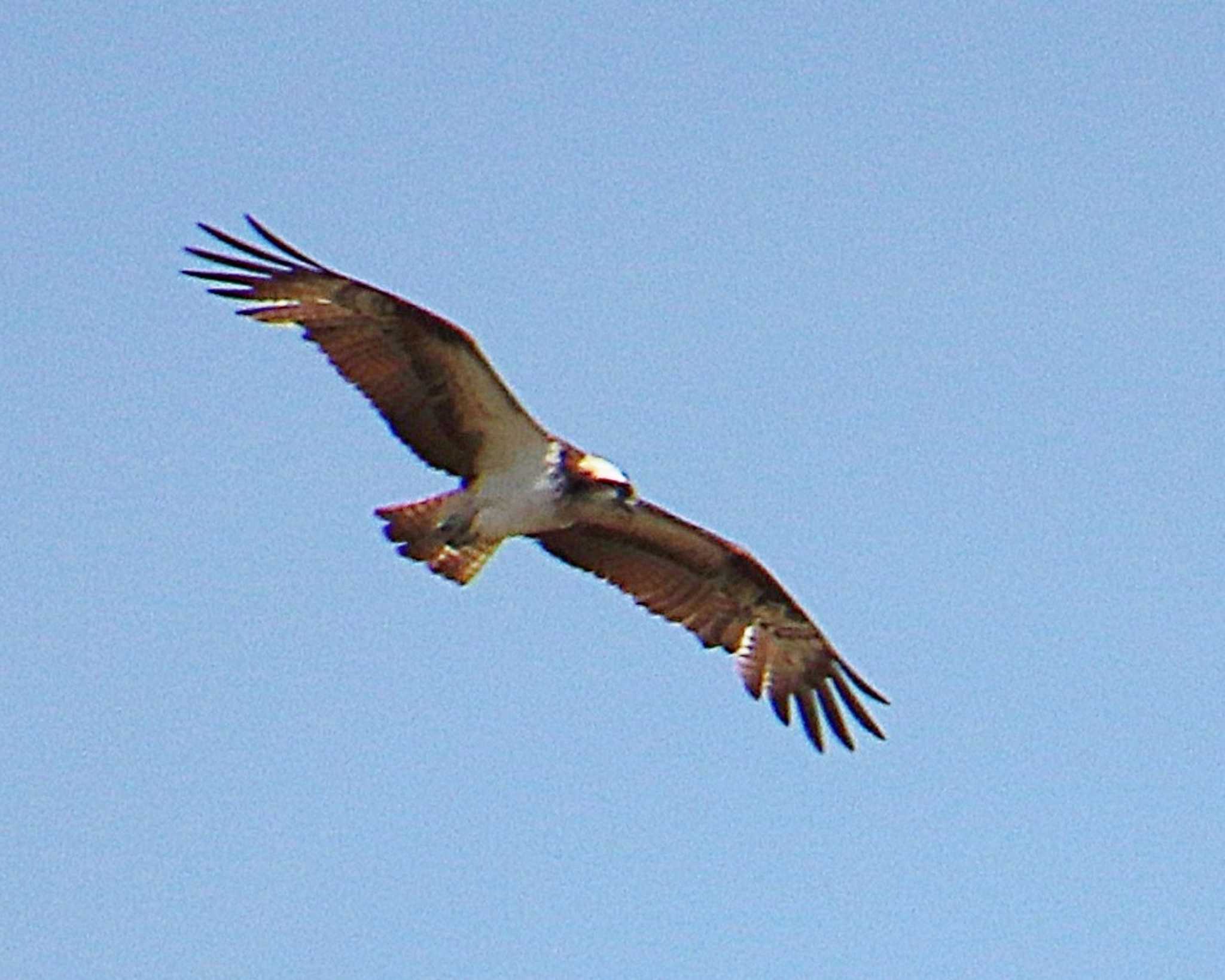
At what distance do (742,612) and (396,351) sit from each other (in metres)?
3.24

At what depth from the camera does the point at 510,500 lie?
682 inches

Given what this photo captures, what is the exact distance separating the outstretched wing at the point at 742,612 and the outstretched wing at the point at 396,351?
144cm

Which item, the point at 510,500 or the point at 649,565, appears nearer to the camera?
the point at 510,500

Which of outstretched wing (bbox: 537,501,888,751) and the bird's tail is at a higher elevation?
outstretched wing (bbox: 537,501,888,751)

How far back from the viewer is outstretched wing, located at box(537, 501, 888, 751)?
18.6 meters

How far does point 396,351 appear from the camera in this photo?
1709 centimetres

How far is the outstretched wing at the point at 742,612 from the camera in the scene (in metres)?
18.6

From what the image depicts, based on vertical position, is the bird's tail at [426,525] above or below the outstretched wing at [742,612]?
below

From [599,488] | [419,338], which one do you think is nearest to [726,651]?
[599,488]

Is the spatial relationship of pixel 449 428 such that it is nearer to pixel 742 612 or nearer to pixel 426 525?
pixel 426 525

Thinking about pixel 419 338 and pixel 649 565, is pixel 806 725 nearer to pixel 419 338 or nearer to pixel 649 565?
pixel 649 565

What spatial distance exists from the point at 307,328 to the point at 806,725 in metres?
4.29

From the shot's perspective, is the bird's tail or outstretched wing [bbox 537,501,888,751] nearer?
the bird's tail

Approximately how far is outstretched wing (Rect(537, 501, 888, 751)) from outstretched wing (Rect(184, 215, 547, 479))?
144cm
